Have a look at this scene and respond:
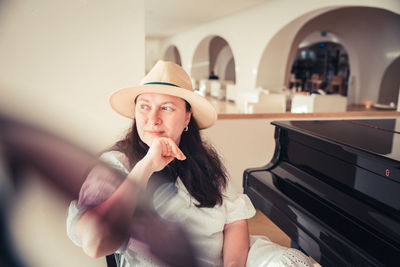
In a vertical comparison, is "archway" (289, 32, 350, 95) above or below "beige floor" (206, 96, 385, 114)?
Result: above

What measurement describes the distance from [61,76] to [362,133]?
191 centimetres

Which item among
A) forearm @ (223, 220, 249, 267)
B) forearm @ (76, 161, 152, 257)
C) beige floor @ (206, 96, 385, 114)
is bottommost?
beige floor @ (206, 96, 385, 114)

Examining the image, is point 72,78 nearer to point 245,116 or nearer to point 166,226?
point 166,226

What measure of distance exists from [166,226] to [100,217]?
356 millimetres

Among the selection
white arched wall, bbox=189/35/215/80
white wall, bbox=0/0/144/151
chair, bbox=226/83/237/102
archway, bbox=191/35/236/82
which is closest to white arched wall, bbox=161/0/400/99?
chair, bbox=226/83/237/102

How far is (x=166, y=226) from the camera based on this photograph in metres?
1.28

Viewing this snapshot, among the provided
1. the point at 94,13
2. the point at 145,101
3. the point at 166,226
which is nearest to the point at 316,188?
the point at 166,226

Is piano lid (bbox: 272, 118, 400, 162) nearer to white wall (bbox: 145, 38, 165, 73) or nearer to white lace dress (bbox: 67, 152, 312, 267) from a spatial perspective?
white lace dress (bbox: 67, 152, 312, 267)

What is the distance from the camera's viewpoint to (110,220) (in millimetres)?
995

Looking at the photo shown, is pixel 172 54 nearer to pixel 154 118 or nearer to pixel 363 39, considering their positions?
pixel 363 39

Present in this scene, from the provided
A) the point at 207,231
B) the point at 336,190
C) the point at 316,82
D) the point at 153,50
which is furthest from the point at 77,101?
the point at 153,50

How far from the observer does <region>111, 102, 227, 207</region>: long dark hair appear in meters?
1.32

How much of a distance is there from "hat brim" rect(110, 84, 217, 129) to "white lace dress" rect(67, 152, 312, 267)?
29cm

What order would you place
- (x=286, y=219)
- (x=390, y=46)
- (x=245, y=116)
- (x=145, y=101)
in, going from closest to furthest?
(x=145, y=101) → (x=286, y=219) → (x=245, y=116) → (x=390, y=46)
